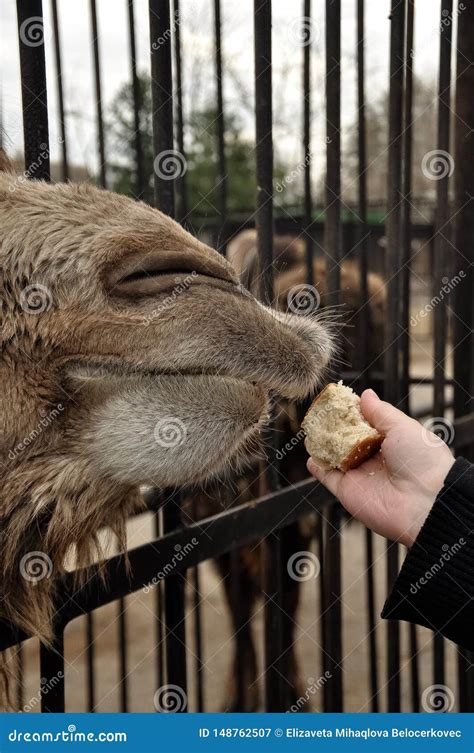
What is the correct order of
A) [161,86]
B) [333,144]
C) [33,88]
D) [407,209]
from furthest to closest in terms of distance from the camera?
[407,209] < [333,144] < [161,86] < [33,88]

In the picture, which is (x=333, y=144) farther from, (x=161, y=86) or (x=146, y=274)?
(x=146, y=274)

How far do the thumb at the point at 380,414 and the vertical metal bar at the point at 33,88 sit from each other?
82cm

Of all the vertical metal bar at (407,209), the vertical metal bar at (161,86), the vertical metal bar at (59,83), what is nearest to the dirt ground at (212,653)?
the vertical metal bar at (407,209)

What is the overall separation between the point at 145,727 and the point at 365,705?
2637 millimetres

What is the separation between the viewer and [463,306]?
9.75ft

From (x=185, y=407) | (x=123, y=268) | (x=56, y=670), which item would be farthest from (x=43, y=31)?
(x=56, y=670)

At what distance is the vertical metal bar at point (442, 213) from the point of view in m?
2.56

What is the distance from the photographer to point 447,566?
1.61m

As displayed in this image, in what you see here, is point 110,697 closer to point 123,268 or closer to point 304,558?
point 304,558

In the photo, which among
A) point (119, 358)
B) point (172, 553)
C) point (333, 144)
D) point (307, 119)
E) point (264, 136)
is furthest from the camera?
point (307, 119)

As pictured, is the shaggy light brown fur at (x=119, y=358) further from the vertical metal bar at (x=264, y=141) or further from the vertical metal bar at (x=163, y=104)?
the vertical metal bar at (x=264, y=141)

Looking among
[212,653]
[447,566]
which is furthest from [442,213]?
[212,653]

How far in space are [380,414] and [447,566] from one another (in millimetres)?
A: 338

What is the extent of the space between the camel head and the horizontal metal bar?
37 centimetres
